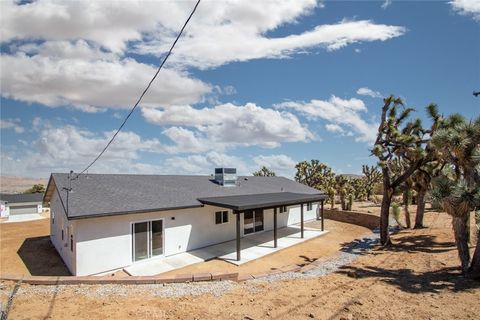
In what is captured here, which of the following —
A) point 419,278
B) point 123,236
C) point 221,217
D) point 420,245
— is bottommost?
point 420,245

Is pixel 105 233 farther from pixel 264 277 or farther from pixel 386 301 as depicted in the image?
pixel 386 301

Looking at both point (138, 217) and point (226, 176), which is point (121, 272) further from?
point (226, 176)

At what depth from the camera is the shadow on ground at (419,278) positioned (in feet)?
28.6

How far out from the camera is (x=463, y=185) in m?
9.55

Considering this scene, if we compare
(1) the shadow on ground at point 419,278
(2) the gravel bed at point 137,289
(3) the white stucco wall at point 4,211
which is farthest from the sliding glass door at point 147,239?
(3) the white stucco wall at point 4,211

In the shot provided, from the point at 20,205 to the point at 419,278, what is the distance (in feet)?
121

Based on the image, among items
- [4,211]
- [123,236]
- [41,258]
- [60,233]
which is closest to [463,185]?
[123,236]

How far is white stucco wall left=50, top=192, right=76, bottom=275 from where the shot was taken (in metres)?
12.0

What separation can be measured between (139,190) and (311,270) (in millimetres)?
9793

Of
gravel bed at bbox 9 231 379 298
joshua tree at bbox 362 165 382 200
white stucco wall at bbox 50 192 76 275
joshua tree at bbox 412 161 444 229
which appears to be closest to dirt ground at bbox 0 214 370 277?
white stucco wall at bbox 50 192 76 275

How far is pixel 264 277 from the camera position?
395 inches

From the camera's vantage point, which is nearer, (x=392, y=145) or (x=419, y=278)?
(x=419, y=278)

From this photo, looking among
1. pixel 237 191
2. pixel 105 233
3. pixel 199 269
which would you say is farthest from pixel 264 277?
pixel 237 191

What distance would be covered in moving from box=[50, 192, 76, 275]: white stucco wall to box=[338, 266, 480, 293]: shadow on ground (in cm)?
1142
